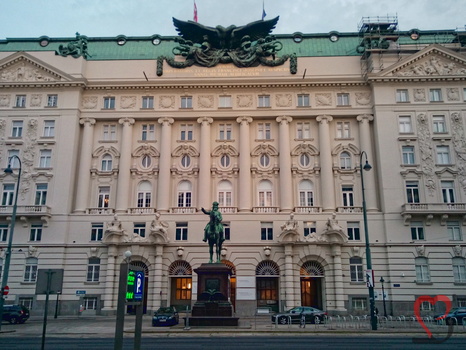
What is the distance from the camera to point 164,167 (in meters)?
52.5

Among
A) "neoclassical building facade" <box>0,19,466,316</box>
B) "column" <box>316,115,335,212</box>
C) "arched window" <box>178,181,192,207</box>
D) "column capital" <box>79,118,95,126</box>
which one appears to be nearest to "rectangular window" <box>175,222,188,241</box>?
"neoclassical building facade" <box>0,19,466,316</box>

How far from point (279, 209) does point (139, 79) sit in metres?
23.9

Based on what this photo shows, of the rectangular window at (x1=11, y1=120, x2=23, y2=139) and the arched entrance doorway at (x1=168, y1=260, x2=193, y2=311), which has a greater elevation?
the rectangular window at (x1=11, y1=120, x2=23, y2=139)

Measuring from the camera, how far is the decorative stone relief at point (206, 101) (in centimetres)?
5462

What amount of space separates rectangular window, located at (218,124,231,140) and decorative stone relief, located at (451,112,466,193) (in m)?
26.4

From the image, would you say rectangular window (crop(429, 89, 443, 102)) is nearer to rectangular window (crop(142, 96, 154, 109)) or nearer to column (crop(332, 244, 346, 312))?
column (crop(332, 244, 346, 312))

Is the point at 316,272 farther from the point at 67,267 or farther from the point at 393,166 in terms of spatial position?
the point at 67,267

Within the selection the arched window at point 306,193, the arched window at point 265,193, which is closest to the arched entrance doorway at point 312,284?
the arched window at point 306,193

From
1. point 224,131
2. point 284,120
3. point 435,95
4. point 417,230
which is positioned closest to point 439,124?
point 435,95

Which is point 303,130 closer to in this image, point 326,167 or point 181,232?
point 326,167

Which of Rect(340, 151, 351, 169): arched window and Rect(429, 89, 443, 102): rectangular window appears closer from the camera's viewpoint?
Rect(429, 89, 443, 102): rectangular window

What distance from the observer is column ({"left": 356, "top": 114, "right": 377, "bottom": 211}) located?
50.3 metres

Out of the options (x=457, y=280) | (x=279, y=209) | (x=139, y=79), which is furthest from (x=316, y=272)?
(x=139, y=79)

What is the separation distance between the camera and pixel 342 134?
2124 inches
